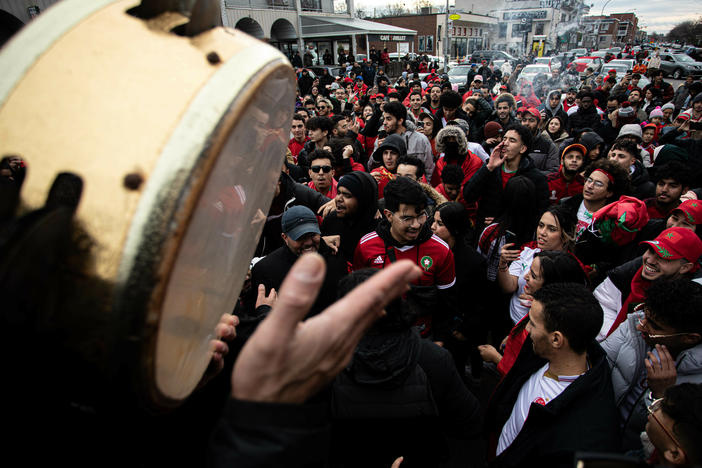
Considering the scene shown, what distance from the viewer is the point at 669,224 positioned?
3.28 metres

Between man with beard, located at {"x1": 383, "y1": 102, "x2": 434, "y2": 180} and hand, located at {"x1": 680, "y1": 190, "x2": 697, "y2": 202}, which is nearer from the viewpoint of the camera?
hand, located at {"x1": 680, "y1": 190, "x2": 697, "y2": 202}

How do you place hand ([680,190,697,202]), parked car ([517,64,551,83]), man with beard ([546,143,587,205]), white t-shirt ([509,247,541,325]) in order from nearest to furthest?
white t-shirt ([509,247,541,325]), hand ([680,190,697,202]), man with beard ([546,143,587,205]), parked car ([517,64,551,83])

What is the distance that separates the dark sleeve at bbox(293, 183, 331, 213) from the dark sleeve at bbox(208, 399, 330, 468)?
3.41 m

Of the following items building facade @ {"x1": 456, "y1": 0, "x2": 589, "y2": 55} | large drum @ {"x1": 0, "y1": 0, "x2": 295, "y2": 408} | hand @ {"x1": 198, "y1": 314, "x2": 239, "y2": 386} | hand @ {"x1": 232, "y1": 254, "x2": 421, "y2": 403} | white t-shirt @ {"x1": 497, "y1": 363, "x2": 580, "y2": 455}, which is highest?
building facade @ {"x1": 456, "y1": 0, "x2": 589, "y2": 55}

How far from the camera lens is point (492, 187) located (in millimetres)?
4387

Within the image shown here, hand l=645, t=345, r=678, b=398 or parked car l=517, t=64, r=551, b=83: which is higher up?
parked car l=517, t=64, r=551, b=83

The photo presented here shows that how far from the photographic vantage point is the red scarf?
2678 mm

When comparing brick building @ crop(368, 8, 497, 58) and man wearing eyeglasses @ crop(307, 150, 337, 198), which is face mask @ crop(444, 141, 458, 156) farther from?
brick building @ crop(368, 8, 497, 58)

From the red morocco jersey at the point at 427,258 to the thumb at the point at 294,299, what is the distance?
87.0 inches

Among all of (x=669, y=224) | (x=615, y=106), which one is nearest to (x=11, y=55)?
(x=669, y=224)

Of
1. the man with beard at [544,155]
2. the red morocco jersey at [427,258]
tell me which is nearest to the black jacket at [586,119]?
the man with beard at [544,155]

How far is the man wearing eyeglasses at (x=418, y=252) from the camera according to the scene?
2740 millimetres

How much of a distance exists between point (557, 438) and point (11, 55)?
232 cm

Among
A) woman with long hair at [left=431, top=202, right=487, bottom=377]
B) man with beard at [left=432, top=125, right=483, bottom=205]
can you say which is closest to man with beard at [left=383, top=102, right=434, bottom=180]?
man with beard at [left=432, top=125, right=483, bottom=205]
